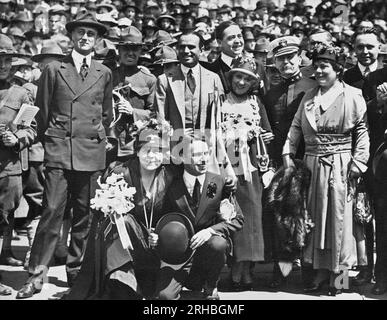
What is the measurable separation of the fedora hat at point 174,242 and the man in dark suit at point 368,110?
167cm

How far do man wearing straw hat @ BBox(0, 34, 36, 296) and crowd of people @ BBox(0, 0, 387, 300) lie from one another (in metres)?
0.01

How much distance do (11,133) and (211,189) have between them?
6.28 feet

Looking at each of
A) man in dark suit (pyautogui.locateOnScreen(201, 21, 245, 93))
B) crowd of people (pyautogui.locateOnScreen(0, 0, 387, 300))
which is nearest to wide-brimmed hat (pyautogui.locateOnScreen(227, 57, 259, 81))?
crowd of people (pyautogui.locateOnScreen(0, 0, 387, 300))

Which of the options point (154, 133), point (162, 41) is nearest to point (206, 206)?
point (154, 133)

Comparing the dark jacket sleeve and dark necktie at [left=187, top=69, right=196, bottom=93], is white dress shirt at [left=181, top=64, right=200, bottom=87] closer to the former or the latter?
dark necktie at [left=187, top=69, right=196, bottom=93]

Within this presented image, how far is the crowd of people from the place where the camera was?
5613 mm

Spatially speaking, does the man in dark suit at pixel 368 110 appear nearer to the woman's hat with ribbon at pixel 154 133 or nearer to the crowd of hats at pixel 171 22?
the crowd of hats at pixel 171 22

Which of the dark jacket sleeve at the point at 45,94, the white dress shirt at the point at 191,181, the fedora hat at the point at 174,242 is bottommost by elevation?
the fedora hat at the point at 174,242

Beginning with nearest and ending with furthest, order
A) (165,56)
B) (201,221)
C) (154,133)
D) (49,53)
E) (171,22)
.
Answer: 1. (201,221)
2. (154,133)
3. (165,56)
4. (49,53)
5. (171,22)

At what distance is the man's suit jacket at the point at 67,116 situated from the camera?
609 centimetres

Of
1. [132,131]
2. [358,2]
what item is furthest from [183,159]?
[358,2]

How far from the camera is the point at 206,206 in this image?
18.9ft

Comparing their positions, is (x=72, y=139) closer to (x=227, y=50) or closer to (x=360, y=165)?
(x=227, y=50)

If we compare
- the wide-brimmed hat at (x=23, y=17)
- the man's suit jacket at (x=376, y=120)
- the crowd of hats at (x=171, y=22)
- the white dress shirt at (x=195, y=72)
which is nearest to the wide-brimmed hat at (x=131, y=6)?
the crowd of hats at (x=171, y=22)
